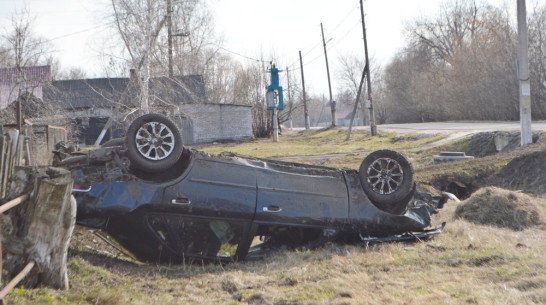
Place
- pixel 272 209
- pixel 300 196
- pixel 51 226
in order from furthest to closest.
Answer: pixel 300 196, pixel 272 209, pixel 51 226

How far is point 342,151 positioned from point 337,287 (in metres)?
20.2

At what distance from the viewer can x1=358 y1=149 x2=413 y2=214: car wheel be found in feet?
24.1

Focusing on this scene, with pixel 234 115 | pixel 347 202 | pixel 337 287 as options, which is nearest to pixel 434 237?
pixel 347 202

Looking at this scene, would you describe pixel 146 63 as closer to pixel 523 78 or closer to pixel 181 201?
pixel 523 78

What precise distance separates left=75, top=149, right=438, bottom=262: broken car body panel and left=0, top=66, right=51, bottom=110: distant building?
13752mm

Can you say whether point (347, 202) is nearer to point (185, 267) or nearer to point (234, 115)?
point (185, 267)

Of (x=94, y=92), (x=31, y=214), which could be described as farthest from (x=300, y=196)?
(x=94, y=92)

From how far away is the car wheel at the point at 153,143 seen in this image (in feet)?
20.6

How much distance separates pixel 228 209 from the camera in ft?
21.3

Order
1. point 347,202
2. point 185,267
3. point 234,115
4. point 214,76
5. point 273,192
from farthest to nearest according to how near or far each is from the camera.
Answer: point 214,76, point 234,115, point 347,202, point 273,192, point 185,267

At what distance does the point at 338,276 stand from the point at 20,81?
66.3 feet

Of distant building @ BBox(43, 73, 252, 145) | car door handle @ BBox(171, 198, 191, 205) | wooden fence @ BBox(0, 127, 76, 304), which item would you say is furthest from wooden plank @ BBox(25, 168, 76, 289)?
distant building @ BBox(43, 73, 252, 145)

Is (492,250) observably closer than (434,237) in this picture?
Yes

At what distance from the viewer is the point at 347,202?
7211 mm
